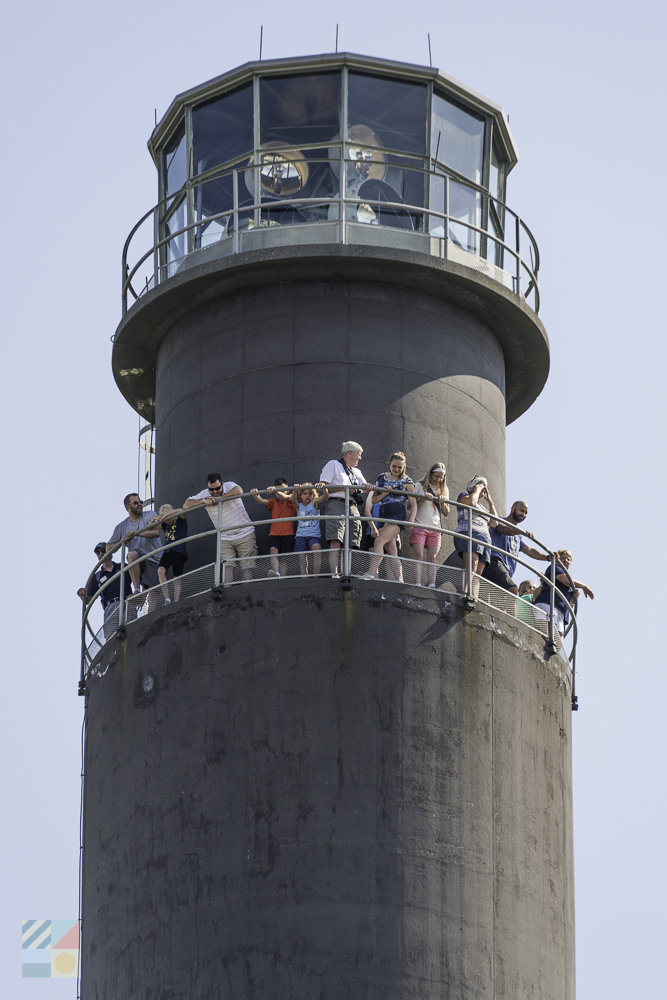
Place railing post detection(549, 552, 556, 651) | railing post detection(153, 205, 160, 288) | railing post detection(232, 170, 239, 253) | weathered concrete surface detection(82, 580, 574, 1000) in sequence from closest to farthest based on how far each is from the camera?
weathered concrete surface detection(82, 580, 574, 1000), railing post detection(549, 552, 556, 651), railing post detection(232, 170, 239, 253), railing post detection(153, 205, 160, 288)

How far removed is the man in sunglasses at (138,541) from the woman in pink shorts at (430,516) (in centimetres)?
395

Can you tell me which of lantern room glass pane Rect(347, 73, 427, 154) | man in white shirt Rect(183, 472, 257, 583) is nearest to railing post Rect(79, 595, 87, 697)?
man in white shirt Rect(183, 472, 257, 583)

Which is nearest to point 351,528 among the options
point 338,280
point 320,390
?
point 320,390

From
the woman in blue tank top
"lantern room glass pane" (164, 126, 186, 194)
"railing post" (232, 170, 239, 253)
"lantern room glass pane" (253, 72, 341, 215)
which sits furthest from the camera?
"lantern room glass pane" (164, 126, 186, 194)

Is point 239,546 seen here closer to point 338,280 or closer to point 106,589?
point 106,589

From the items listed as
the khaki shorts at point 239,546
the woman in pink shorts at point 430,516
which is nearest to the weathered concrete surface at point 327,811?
the woman in pink shorts at point 430,516

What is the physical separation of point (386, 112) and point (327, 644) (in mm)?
9576

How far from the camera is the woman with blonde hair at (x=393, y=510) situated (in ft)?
97.3

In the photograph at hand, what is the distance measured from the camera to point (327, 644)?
29266 mm

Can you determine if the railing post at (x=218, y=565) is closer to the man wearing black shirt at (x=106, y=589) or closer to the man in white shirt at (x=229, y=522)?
the man in white shirt at (x=229, y=522)

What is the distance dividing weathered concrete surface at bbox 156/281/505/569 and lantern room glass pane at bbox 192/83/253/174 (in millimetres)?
2624

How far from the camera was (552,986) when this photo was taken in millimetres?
29562

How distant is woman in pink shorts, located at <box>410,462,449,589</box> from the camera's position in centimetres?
2994

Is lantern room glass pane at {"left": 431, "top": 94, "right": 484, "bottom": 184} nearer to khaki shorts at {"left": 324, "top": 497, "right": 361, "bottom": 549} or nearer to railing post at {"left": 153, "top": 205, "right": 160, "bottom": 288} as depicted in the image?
railing post at {"left": 153, "top": 205, "right": 160, "bottom": 288}
